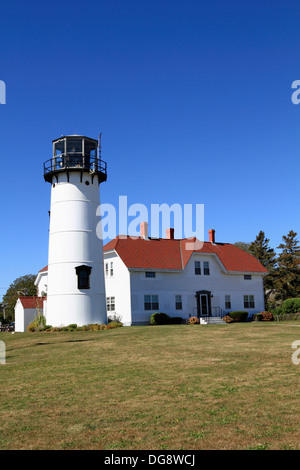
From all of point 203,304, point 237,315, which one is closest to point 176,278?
point 203,304

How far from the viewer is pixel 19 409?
35.5 ft

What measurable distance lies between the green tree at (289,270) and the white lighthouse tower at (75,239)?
28.4m

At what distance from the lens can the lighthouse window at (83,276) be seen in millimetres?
35062

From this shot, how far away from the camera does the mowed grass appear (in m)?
8.05

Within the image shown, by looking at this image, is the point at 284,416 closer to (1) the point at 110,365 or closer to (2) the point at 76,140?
(1) the point at 110,365

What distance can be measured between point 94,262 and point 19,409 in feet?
83.0

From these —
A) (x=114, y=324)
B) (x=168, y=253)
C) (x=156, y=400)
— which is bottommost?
(x=156, y=400)

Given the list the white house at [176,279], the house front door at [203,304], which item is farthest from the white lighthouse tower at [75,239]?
the house front door at [203,304]

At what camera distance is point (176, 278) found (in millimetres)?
42344

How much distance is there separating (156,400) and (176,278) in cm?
3162

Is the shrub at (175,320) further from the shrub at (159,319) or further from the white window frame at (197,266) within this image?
the white window frame at (197,266)

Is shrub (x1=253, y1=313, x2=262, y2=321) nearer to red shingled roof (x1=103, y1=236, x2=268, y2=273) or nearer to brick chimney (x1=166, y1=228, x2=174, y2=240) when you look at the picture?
red shingled roof (x1=103, y1=236, x2=268, y2=273)

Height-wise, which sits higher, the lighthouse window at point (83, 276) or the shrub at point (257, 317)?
the lighthouse window at point (83, 276)

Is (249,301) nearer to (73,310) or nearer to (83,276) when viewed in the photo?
(83,276)
